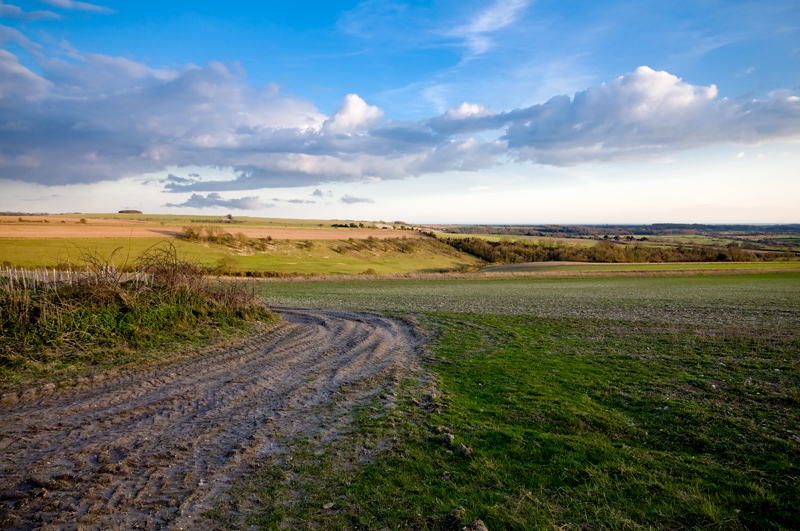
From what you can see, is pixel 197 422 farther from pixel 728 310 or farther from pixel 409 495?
pixel 728 310

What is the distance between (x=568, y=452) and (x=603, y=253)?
3715 inches

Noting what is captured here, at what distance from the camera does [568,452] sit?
6.00 meters

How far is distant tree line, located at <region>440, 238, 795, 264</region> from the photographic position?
278 ft

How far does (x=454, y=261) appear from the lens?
8950cm

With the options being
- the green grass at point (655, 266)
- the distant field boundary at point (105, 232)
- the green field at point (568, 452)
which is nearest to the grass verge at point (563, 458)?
the green field at point (568, 452)

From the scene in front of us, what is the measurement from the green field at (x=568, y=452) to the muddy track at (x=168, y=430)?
2.70 ft

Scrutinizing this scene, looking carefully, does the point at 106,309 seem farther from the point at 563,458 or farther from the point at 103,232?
the point at 103,232

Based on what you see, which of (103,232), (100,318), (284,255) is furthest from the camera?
(284,255)

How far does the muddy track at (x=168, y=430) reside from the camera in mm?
4820

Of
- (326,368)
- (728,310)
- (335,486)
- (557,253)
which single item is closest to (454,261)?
(557,253)

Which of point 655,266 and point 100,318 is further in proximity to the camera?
point 655,266

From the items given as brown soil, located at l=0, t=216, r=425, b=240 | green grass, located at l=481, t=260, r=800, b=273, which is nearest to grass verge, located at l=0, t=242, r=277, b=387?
brown soil, located at l=0, t=216, r=425, b=240

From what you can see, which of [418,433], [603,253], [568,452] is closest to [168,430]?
[418,433]

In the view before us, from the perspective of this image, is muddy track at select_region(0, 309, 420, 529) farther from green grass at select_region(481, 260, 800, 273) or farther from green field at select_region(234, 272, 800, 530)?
green grass at select_region(481, 260, 800, 273)
